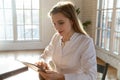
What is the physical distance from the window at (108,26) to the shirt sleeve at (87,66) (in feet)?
9.27

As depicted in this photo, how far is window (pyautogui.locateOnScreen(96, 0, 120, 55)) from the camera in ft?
12.4

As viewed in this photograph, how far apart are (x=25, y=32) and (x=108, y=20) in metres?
2.85

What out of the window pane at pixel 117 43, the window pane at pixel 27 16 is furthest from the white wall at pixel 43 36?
the window pane at pixel 117 43

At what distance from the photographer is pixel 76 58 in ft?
3.81

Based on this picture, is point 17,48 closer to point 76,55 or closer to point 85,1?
point 85,1

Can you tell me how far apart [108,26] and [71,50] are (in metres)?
3.18

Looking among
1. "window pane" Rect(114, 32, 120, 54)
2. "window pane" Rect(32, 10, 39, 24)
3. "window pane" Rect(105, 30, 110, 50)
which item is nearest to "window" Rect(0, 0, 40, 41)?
"window pane" Rect(32, 10, 39, 24)

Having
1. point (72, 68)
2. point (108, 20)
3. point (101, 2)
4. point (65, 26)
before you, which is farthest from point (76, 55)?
point (101, 2)

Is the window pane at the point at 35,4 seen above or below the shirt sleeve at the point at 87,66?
above

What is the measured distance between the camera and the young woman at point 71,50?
104cm

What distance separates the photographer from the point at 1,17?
5395mm

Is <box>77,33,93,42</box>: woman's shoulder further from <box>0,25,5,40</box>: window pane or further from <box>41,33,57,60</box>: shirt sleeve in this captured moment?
<box>0,25,5,40</box>: window pane

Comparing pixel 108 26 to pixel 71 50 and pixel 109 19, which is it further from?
pixel 71 50

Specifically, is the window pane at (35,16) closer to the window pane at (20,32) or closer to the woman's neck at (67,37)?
the window pane at (20,32)
